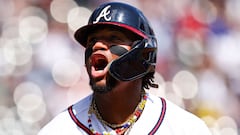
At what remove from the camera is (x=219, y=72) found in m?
6.26

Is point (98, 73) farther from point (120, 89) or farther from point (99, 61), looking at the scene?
point (120, 89)

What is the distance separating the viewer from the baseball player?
2.39 metres

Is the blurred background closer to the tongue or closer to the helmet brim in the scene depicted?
the helmet brim

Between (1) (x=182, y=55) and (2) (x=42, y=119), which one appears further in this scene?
(1) (x=182, y=55)

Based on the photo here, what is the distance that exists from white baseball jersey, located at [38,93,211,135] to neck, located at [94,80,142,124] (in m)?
0.05

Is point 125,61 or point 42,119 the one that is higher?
point 125,61

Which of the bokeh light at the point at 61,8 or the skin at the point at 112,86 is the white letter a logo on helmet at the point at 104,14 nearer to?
the skin at the point at 112,86

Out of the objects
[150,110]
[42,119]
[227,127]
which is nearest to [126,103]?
[150,110]

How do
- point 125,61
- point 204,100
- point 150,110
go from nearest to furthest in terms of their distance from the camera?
point 125,61, point 150,110, point 204,100

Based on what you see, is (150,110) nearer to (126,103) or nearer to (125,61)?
(126,103)

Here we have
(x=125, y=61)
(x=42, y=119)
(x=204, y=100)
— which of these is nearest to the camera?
(x=125, y=61)

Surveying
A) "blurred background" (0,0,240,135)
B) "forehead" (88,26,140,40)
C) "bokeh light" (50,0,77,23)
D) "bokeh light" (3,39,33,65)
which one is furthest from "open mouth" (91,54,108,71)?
"bokeh light" (50,0,77,23)

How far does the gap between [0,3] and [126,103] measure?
12.9 ft

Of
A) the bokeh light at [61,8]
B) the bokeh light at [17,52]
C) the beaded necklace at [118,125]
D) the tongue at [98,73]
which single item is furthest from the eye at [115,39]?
the bokeh light at [61,8]
